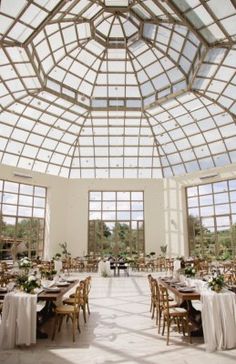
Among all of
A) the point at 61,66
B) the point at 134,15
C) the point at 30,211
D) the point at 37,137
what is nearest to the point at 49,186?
the point at 30,211

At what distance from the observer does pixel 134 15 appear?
10.6m

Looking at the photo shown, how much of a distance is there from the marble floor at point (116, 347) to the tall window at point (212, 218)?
1094 centimetres

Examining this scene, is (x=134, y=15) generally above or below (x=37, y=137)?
above

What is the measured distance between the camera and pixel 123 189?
18.7 meters

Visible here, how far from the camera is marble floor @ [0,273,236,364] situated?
405 cm

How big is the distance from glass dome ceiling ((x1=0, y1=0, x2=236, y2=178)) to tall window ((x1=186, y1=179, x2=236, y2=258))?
1.47m

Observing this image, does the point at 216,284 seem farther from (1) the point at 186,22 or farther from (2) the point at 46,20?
(2) the point at 46,20

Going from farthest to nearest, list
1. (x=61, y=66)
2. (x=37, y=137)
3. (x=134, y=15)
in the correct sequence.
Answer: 1. (x=37, y=137)
2. (x=61, y=66)
3. (x=134, y=15)

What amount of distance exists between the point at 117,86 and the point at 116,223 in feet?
28.5

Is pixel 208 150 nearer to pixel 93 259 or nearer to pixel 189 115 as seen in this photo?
pixel 189 115

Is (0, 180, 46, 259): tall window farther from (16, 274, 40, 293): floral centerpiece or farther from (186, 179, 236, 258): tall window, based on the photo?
(16, 274, 40, 293): floral centerpiece

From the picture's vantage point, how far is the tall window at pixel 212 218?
632 inches

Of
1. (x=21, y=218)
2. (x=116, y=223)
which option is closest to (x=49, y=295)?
(x=21, y=218)

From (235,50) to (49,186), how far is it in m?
12.3
